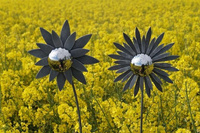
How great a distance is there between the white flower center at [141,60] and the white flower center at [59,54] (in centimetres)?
35

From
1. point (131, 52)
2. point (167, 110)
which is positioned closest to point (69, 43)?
point (131, 52)

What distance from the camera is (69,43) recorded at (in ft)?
3.81

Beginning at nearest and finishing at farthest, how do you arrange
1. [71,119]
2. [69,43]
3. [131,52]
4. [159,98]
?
[69,43] < [131,52] < [71,119] < [159,98]

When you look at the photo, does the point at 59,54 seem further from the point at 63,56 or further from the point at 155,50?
the point at 155,50

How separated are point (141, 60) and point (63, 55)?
402 millimetres

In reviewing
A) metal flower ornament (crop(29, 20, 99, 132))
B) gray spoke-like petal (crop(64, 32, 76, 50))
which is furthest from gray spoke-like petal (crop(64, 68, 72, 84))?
gray spoke-like petal (crop(64, 32, 76, 50))

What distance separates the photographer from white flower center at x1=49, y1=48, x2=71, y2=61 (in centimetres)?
112

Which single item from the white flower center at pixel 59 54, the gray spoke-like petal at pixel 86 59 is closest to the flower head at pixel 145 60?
the gray spoke-like petal at pixel 86 59

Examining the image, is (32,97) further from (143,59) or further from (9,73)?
(143,59)

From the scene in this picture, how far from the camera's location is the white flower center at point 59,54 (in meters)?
1.12

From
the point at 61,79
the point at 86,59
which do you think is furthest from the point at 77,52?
the point at 61,79

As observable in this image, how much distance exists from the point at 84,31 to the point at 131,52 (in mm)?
5950

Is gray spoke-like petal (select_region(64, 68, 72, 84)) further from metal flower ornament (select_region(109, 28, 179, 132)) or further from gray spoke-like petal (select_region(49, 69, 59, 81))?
metal flower ornament (select_region(109, 28, 179, 132))

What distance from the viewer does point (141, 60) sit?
120cm
